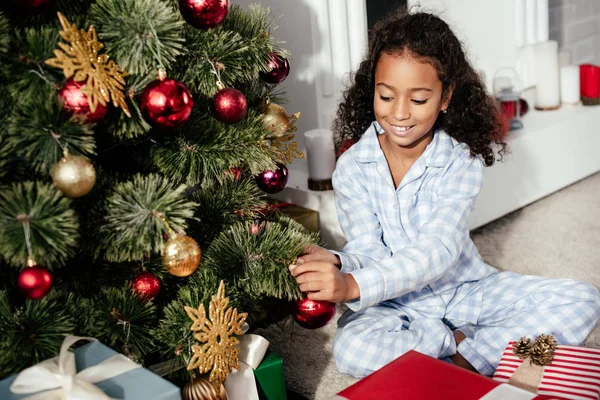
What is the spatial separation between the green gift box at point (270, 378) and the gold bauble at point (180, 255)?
244mm

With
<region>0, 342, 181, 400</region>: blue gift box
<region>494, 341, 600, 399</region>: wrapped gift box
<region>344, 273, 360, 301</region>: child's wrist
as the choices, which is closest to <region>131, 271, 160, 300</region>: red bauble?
<region>0, 342, 181, 400</region>: blue gift box

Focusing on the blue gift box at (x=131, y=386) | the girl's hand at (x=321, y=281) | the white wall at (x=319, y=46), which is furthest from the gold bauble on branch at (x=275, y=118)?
the white wall at (x=319, y=46)

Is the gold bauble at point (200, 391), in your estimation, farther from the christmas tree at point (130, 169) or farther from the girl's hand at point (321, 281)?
the girl's hand at point (321, 281)

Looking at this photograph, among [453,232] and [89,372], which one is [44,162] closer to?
→ [89,372]

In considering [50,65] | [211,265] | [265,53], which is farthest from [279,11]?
[50,65]

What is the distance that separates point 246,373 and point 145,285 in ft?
0.69

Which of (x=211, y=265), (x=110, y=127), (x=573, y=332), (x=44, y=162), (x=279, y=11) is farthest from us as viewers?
(x=279, y=11)

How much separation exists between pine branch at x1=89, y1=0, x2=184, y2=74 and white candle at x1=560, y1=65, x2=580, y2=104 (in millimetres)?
1615

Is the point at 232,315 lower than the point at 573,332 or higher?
higher

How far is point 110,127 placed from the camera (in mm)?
917

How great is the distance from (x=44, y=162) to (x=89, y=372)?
25 cm

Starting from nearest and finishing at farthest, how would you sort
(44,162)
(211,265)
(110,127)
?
(44,162), (110,127), (211,265)

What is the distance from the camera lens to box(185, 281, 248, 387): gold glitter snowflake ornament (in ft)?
3.14

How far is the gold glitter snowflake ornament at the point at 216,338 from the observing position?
0.96 metres
